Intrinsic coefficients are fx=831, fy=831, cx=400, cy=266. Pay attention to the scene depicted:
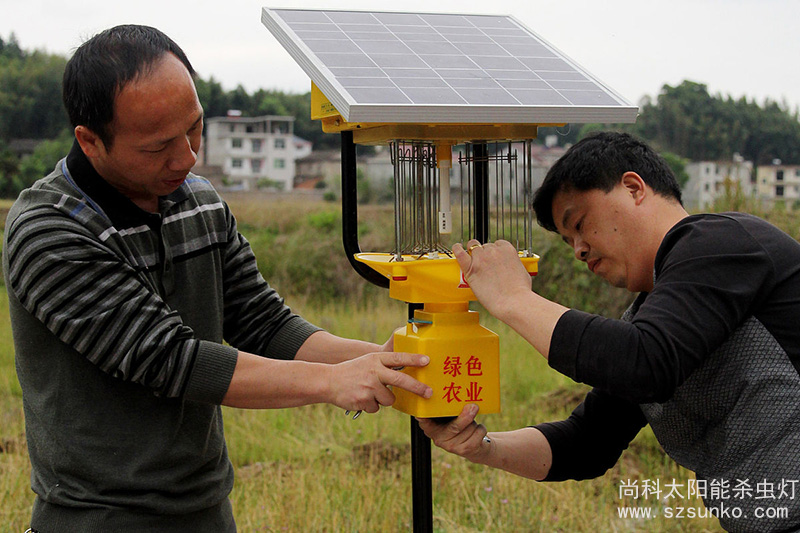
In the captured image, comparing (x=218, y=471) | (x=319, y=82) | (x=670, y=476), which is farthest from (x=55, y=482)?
(x=670, y=476)

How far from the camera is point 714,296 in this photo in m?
1.84

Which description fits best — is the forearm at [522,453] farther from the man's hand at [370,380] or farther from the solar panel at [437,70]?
the solar panel at [437,70]

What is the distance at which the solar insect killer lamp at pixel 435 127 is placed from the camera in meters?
1.96

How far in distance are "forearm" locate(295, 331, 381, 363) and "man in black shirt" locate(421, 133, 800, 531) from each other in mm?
431

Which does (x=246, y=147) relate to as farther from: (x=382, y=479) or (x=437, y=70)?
(x=437, y=70)

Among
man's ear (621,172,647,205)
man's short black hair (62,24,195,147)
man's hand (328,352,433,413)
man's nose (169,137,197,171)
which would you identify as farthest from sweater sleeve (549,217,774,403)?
man's short black hair (62,24,195,147)

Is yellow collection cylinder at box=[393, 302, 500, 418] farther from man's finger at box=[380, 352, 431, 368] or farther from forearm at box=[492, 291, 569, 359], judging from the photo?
forearm at box=[492, 291, 569, 359]

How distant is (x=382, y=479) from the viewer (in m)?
4.62

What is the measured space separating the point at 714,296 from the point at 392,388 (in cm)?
82

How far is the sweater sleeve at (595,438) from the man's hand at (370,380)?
0.79 metres

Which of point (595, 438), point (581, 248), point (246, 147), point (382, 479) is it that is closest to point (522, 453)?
point (595, 438)

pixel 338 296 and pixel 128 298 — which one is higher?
pixel 128 298

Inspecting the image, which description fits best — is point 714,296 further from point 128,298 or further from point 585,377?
point 128,298

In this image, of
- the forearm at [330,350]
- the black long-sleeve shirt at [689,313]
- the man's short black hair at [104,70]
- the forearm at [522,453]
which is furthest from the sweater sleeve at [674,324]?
the man's short black hair at [104,70]
